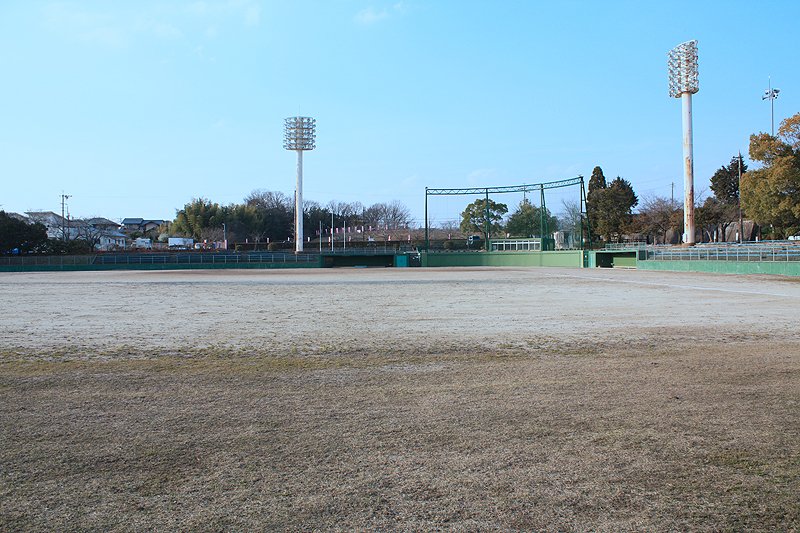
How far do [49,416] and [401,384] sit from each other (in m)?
3.19

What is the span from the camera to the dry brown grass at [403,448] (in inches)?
136

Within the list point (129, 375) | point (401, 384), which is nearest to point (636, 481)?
point (401, 384)

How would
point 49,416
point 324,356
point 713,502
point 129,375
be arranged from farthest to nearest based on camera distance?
1. point 324,356
2. point 129,375
3. point 49,416
4. point 713,502

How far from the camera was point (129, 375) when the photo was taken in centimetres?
711

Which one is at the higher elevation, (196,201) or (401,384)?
(196,201)

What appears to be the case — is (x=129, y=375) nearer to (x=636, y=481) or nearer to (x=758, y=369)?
(x=636, y=481)

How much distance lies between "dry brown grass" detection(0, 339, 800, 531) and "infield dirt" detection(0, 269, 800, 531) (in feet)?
0.06

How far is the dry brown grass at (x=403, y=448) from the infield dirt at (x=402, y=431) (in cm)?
2

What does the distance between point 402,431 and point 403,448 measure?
39cm

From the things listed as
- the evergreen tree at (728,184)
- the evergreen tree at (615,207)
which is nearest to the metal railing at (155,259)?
the evergreen tree at (615,207)

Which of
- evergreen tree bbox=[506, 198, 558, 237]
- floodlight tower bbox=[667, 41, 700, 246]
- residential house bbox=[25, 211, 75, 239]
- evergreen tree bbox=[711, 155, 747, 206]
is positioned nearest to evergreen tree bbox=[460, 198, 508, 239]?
evergreen tree bbox=[506, 198, 558, 237]

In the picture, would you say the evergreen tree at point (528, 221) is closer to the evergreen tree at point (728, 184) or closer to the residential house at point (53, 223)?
the evergreen tree at point (728, 184)

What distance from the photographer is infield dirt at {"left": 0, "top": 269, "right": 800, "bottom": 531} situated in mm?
3498

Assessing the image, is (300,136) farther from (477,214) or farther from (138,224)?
(138,224)
